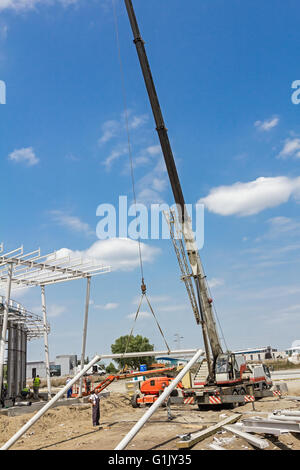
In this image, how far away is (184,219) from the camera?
1753 cm

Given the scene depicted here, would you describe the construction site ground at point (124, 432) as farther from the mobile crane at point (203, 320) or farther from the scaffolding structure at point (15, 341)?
the scaffolding structure at point (15, 341)

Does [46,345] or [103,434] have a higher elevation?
[46,345]

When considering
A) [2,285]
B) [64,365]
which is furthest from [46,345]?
[64,365]

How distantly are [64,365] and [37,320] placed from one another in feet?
231

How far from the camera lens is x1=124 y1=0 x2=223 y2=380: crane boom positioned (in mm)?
15523

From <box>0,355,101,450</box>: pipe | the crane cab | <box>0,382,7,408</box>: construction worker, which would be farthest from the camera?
<box>0,382,7,408</box>: construction worker

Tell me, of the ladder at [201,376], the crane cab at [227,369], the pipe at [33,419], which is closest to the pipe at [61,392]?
the pipe at [33,419]

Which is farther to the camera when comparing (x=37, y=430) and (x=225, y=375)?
(x=225, y=375)

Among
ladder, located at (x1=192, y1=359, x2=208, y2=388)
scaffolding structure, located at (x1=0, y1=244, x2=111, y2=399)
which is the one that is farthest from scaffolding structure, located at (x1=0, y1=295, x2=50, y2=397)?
ladder, located at (x1=192, y1=359, x2=208, y2=388)

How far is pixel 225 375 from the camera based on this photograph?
16812 mm

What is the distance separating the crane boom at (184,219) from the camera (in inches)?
611

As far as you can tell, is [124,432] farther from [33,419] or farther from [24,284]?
→ [24,284]

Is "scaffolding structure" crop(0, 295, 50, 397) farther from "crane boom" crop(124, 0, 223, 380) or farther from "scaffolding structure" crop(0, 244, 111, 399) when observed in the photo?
"crane boom" crop(124, 0, 223, 380)
